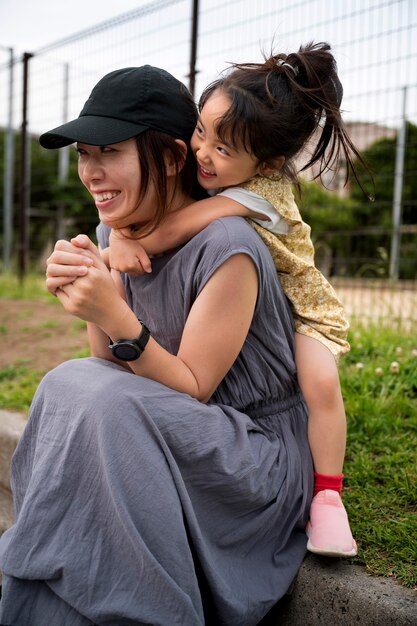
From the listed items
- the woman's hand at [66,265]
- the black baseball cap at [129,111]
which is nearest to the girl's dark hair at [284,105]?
the black baseball cap at [129,111]

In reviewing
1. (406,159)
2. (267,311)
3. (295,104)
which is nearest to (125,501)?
(267,311)

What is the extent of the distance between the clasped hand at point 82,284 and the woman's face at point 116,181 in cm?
18

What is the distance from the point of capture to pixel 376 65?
4.07 m

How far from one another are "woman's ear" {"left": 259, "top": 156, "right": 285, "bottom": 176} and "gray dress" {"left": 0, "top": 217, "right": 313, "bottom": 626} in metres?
0.17

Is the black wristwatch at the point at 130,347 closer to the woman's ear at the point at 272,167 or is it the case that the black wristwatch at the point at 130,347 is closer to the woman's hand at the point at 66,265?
the woman's hand at the point at 66,265

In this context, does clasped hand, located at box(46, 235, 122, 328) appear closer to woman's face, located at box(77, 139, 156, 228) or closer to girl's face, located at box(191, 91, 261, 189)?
woman's face, located at box(77, 139, 156, 228)

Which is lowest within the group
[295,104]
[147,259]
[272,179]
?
[147,259]

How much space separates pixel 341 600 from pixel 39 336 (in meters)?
A: 2.95

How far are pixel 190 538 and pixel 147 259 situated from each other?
65cm

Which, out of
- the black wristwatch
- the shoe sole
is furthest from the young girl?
the black wristwatch

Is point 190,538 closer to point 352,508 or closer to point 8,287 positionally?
point 352,508

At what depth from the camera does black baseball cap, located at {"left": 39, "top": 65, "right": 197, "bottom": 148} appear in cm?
157

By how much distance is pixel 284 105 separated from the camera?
5.32 feet

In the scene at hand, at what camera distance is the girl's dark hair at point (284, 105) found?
1612 millimetres
